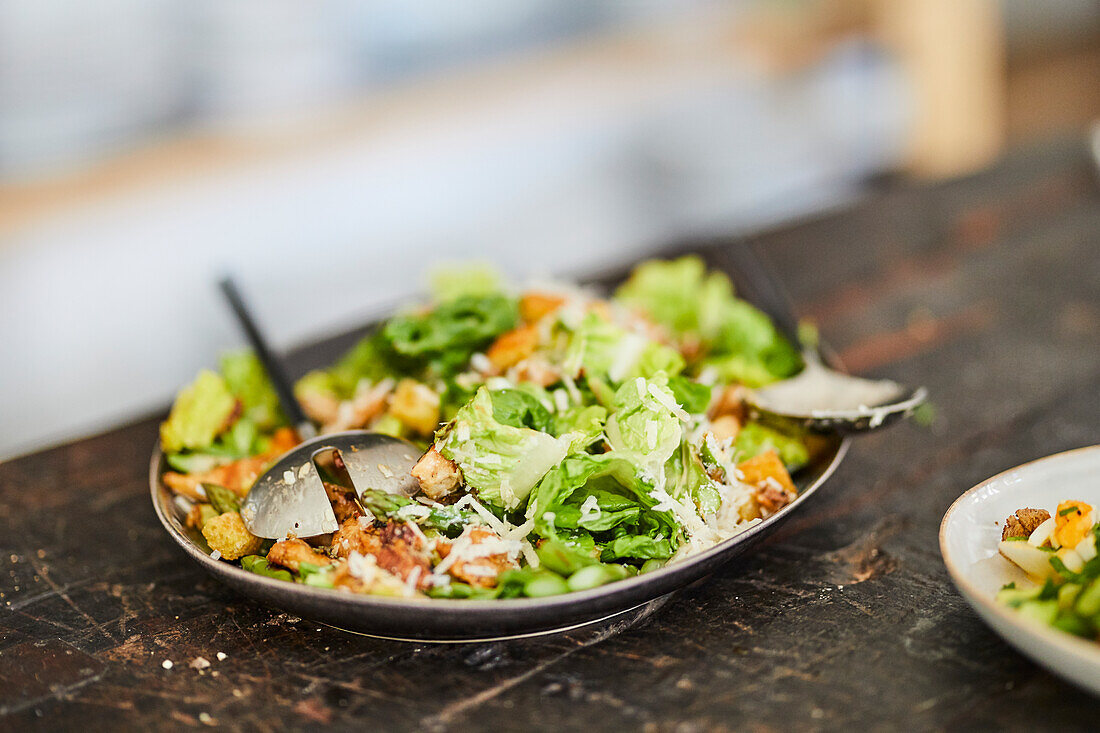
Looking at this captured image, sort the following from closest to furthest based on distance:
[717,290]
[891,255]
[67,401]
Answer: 1. [717,290]
2. [891,255]
3. [67,401]

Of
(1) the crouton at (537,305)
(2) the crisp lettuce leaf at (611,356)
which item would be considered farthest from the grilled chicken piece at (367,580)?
(1) the crouton at (537,305)

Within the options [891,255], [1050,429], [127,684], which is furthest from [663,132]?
[127,684]

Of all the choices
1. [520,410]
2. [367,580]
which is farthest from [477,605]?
[520,410]

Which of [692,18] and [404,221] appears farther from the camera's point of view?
[692,18]

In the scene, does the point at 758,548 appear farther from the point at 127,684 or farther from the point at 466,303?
the point at 127,684

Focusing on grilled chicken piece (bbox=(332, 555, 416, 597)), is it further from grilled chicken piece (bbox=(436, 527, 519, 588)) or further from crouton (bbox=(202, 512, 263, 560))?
crouton (bbox=(202, 512, 263, 560))

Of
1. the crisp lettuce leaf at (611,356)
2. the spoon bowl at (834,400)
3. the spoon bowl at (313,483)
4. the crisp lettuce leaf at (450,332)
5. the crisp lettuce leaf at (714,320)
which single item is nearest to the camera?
the spoon bowl at (313,483)

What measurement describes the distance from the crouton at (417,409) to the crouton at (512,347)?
0.45ft

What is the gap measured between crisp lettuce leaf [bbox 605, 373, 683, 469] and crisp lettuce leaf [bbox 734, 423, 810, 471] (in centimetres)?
23

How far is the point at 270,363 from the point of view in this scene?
1789 millimetres

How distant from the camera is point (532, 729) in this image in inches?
44.8

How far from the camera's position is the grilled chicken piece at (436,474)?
1.35 meters

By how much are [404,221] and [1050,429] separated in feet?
11.8

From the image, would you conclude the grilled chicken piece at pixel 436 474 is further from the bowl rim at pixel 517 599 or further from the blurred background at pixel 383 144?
the blurred background at pixel 383 144
